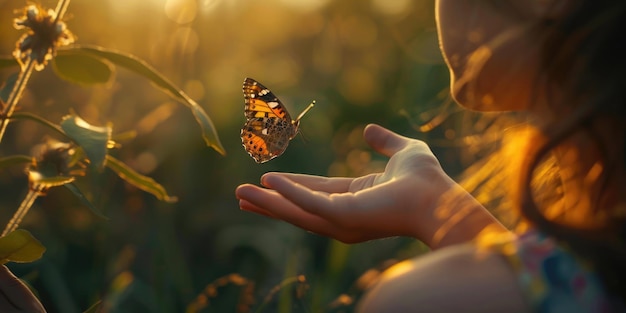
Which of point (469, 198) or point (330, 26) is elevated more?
point (469, 198)

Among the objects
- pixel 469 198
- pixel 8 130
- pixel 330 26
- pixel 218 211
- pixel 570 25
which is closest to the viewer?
pixel 570 25

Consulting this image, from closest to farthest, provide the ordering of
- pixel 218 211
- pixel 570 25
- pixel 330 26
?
pixel 570 25 → pixel 218 211 → pixel 330 26

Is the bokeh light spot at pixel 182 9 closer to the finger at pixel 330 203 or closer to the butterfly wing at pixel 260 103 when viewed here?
the butterfly wing at pixel 260 103

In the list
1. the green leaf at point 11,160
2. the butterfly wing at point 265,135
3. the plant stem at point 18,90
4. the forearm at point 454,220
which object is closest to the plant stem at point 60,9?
the plant stem at point 18,90

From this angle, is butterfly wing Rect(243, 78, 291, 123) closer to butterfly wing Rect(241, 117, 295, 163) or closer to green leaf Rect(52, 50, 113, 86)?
butterfly wing Rect(241, 117, 295, 163)

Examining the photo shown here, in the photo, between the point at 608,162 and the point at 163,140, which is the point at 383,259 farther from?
the point at 608,162

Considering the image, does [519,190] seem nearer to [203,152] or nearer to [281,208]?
[281,208]

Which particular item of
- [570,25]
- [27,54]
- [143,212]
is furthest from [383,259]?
[570,25]
